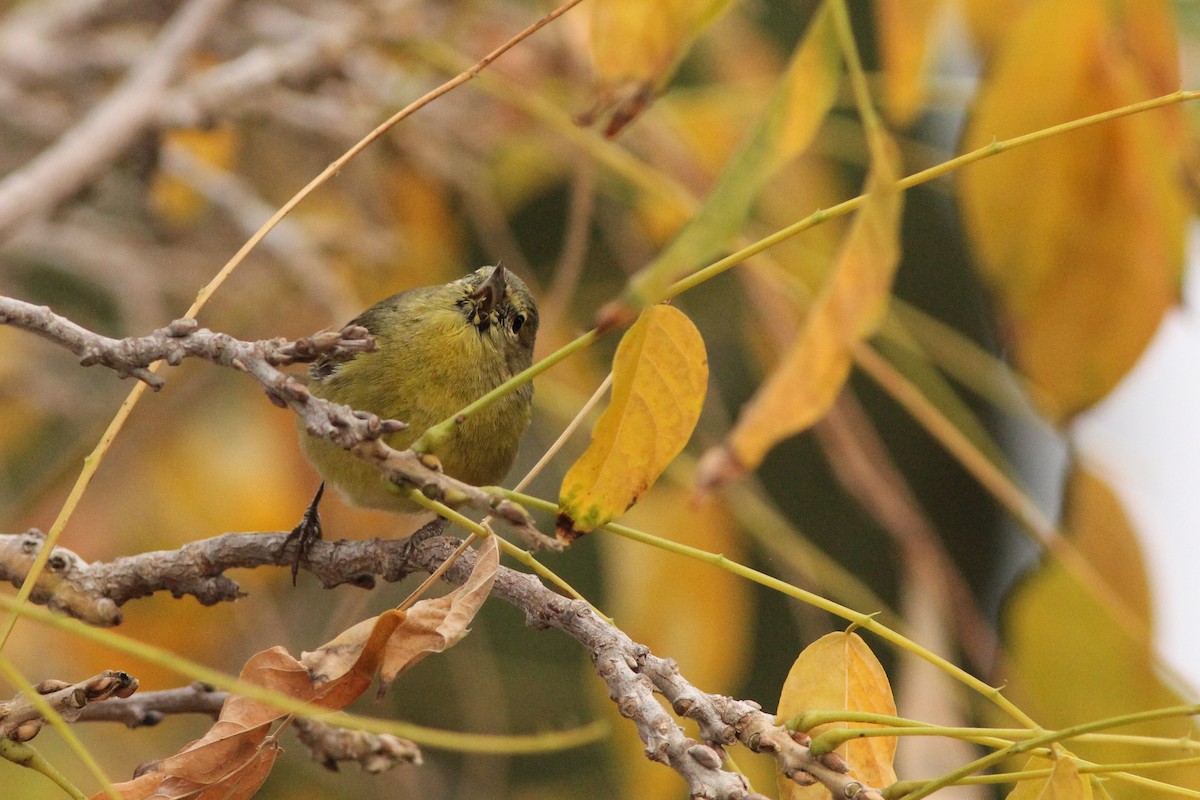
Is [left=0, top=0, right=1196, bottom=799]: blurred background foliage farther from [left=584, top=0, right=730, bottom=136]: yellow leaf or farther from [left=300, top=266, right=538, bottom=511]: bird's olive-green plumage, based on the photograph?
[left=584, top=0, right=730, bottom=136]: yellow leaf

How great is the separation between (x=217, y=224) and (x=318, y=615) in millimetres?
1067

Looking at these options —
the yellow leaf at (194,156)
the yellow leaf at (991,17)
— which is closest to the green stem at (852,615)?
the yellow leaf at (991,17)

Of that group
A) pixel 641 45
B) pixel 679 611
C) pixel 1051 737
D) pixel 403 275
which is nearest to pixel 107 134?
pixel 403 275

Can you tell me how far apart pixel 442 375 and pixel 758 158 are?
79cm

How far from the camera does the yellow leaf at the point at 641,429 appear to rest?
0.94 metres

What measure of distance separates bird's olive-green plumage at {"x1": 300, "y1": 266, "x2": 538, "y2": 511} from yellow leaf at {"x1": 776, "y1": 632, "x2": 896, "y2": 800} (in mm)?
833

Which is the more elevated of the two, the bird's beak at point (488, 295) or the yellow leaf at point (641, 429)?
the bird's beak at point (488, 295)

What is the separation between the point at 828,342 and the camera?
1.17 m

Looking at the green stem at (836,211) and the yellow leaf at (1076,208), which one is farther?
the yellow leaf at (1076,208)

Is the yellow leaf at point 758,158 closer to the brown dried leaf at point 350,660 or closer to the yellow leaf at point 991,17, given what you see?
the brown dried leaf at point 350,660

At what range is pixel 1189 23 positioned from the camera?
2471 mm

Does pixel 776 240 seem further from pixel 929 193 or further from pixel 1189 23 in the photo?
pixel 929 193

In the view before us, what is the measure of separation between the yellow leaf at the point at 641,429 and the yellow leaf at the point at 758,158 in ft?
0.19

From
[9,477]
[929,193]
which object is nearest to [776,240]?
[9,477]
